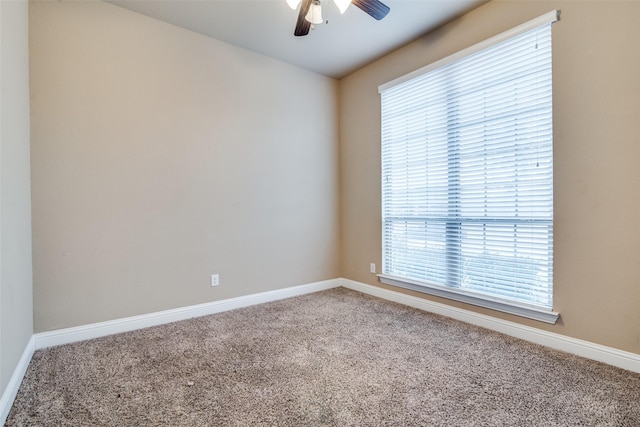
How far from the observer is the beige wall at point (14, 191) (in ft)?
5.21

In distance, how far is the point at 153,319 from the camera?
2.68 metres

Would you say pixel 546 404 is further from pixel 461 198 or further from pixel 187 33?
pixel 187 33

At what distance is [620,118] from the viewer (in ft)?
6.30

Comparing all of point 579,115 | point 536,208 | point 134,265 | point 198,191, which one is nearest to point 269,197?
point 198,191

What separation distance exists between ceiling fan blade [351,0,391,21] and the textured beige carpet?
7.65 ft

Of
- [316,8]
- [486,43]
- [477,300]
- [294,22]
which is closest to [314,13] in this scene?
[316,8]

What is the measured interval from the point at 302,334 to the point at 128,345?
1.31 metres

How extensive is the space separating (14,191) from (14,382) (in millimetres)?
→ 1072

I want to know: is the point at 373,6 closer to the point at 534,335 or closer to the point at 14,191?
the point at 14,191

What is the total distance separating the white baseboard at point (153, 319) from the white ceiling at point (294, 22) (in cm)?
261

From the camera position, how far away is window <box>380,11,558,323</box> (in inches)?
89.0

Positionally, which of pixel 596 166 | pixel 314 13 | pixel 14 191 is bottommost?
pixel 14 191

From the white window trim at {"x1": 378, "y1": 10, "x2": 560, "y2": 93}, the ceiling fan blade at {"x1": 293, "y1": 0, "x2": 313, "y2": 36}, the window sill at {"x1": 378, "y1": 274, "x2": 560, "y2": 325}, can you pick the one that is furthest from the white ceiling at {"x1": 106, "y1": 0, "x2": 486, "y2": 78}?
the window sill at {"x1": 378, "y1": 274, "x2": 560, "y2": 325}

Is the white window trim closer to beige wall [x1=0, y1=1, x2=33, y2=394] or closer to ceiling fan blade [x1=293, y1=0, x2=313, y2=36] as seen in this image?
ceiling fan blade [x1=293, y1=0, x2=313, y2=36]
